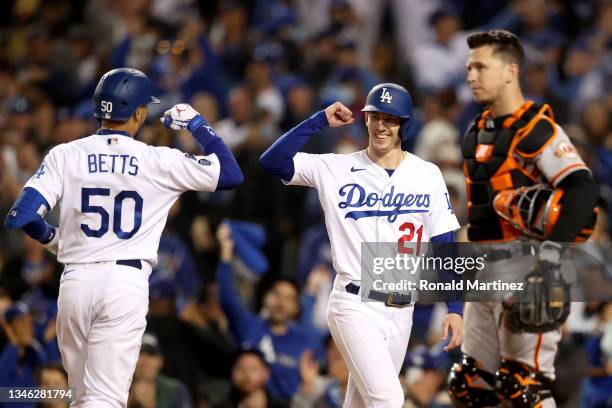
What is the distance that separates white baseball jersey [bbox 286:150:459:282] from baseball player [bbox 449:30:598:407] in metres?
0.45

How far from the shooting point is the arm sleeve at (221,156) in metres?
6.73

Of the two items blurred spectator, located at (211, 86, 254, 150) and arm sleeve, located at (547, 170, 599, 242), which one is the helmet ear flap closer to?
arm sleeve, located at (547, 170, 599, 242)

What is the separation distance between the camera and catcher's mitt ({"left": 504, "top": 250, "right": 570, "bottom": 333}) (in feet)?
23.1

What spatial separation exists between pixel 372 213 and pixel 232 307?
134 inches

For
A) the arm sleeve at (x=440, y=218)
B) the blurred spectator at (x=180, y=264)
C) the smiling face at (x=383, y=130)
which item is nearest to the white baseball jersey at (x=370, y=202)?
the arm sleeve at (x=440, y=218)

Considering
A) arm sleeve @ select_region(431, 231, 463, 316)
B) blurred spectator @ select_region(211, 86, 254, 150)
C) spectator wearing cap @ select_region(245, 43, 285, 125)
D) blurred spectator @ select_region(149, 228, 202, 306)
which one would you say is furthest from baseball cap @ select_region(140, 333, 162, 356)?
spectator wearing cap @ select_region(245, 43, 285, 125)

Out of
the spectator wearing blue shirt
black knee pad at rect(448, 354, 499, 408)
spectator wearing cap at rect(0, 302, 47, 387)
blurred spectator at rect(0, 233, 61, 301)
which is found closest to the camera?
black knee pad at rect(448, 354, 499, 408)

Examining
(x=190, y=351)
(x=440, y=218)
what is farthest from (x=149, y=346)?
(x=440, y=218)

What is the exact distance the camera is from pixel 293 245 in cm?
1196

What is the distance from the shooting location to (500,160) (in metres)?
7.22

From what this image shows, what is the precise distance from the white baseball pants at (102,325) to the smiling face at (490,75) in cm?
230

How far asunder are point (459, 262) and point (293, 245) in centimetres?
494

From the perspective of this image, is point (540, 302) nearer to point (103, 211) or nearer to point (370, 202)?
point (370, 202)

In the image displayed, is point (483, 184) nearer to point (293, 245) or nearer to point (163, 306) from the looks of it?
point (163, 306)
